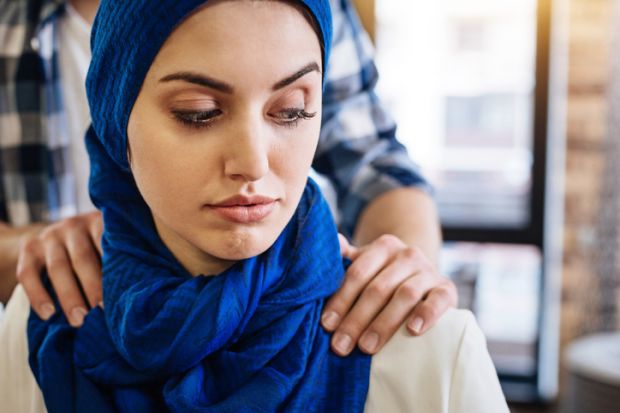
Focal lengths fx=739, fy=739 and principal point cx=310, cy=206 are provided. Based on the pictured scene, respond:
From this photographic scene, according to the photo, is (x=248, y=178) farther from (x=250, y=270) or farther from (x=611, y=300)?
(x=611, y=300)

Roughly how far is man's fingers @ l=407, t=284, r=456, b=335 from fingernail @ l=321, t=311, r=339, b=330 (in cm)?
10

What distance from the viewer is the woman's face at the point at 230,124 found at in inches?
31.7

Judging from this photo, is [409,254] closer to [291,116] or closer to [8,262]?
[291,116]

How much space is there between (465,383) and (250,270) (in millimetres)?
308

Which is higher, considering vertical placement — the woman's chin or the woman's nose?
the woman's nose

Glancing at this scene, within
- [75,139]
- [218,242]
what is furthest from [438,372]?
[75,139]

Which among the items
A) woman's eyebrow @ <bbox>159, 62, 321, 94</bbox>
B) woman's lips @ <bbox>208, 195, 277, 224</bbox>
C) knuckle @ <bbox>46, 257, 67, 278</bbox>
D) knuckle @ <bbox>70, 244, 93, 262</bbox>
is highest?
woman's eyebrow @ <bbox>159, 62, 321, 94</bbox>

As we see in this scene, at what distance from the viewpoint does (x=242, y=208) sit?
0.85m

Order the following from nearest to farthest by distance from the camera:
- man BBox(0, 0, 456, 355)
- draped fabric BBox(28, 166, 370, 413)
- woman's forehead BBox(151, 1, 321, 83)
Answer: woman's forehead BBox(151, 1, 321, 83), draped fabric BBox(28, 166, 370, 413), man BBox(0, 0, 456, 355)

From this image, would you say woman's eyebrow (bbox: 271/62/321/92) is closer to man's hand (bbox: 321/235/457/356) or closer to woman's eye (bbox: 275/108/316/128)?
woman's eye (bbox: 275/108/316/128)

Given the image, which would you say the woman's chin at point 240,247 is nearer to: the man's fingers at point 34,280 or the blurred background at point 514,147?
the man's fingers at point 34,280

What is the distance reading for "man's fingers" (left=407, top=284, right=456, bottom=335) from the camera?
96 cm

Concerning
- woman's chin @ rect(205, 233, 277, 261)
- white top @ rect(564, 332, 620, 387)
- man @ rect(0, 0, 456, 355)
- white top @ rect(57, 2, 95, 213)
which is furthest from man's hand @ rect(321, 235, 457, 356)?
white top @ rect(564, 332, 620, 387)

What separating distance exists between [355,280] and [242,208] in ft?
0.82
